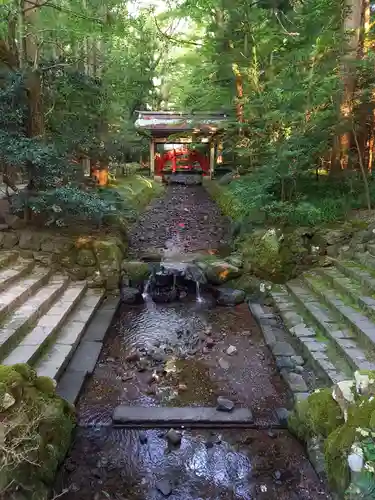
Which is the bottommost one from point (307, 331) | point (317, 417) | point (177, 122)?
point (307, 331)

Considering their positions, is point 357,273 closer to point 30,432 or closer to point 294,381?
point 294,381

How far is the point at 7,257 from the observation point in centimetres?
767

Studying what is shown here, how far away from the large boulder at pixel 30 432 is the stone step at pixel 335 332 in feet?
11.9

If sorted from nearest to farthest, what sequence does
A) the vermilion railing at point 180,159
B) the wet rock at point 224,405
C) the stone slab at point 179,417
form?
1. the stone slab at point 179,417
2. the wet rock at point 224,405
3. the vermilion railing at point 180,159

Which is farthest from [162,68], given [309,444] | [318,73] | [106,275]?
[309,444]

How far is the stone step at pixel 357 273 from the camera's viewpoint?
22.1 feet

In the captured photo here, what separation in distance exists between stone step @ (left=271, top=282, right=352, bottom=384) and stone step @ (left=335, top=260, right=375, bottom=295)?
2.74ft

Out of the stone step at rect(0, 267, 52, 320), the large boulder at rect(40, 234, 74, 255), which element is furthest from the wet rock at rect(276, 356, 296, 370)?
the large boulder at rect(40, 234, 74, 255)

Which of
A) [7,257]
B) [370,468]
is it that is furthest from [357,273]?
[7,257]

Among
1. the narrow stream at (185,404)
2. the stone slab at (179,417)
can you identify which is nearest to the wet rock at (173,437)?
the narrow stream at (185,404)

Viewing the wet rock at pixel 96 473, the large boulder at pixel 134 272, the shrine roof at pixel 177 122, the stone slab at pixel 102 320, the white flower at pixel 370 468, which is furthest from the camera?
the shrine roof at pixel 177 122

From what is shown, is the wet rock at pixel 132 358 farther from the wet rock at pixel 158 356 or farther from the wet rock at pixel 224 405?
the wet rock at pixel 224 405

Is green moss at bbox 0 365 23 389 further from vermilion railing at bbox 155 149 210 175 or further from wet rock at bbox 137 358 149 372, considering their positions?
vermilion railing at bbox 155 149 210 175

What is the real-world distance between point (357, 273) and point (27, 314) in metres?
5.77
